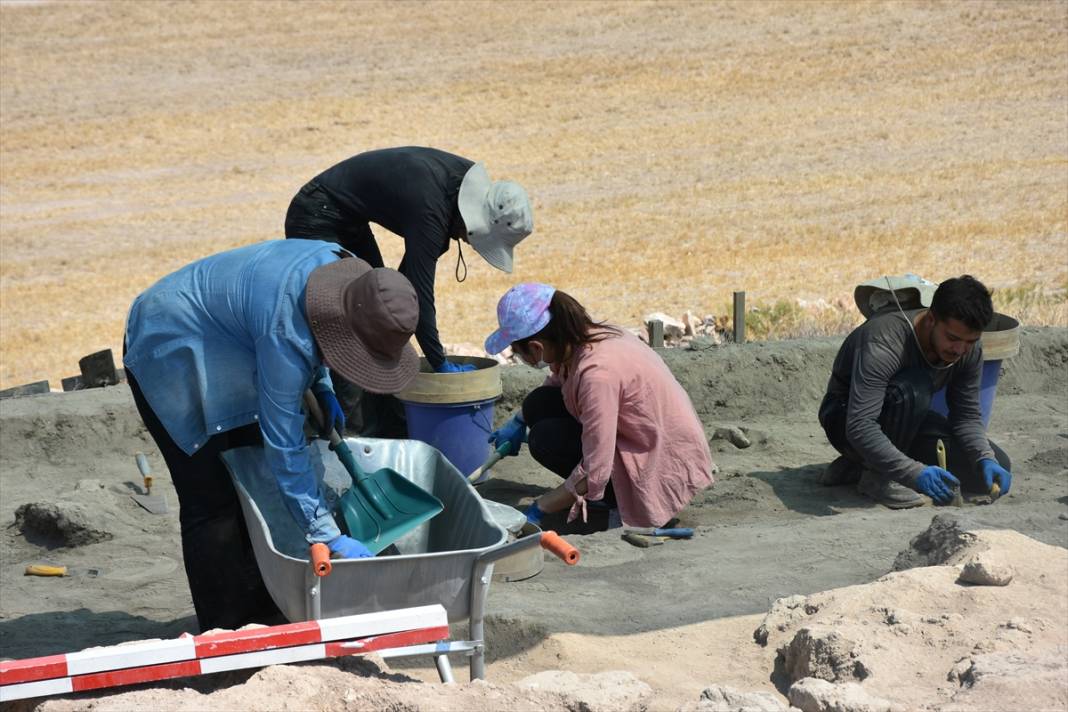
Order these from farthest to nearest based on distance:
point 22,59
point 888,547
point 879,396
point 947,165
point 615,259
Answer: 1. point 22,59
2. point 947,165
3. point 615,259
4. point 879,396
5. point 888,547

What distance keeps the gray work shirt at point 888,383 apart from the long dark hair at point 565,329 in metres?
1.23

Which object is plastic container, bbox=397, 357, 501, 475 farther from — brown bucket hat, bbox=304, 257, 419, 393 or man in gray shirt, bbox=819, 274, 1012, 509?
brown bucket hat, bbox=304, 257, 419, 393

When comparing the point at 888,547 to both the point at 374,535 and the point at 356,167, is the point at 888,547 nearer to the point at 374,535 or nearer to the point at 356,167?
the point at 374,535

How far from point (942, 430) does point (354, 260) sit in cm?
314

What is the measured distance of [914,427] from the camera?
5.75 m

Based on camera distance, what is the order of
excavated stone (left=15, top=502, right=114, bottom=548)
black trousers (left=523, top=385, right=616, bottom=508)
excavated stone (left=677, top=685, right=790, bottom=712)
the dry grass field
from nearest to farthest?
excavated stone (left=677, top=685, right=790, bottom=712) < black trousers (left=523, top=385, right=616, bottom=508) < excavated stone (left=15, top=502, right=114, bottom=548) < the dry grass field

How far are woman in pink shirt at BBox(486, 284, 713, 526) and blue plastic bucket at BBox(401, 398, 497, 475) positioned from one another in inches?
20.6

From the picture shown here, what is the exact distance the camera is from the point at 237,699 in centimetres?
302

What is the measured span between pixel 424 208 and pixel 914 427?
2308mm

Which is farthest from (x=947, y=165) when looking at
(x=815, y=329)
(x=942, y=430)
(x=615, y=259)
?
(x=942, y=430)

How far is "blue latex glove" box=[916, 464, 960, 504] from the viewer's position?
5371 millimetres

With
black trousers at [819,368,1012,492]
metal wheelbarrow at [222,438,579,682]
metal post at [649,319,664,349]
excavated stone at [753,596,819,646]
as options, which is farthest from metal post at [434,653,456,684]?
metal post at [649,319,664,349]

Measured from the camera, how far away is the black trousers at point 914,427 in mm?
5645

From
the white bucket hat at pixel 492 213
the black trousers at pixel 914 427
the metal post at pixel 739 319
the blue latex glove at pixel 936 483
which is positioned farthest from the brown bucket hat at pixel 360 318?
the metal post at pixel 739 319
